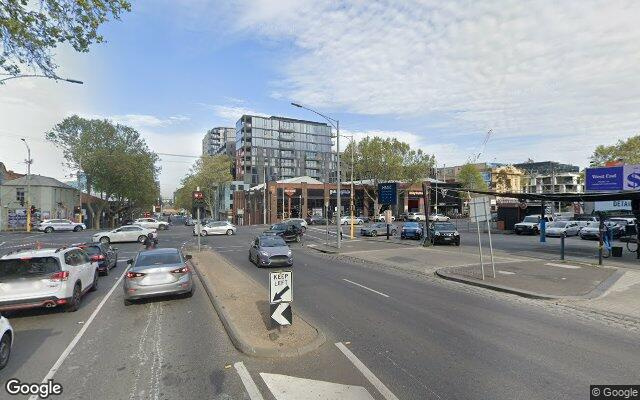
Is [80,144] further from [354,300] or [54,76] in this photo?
[354,300]

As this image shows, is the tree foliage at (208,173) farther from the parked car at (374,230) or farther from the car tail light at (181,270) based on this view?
the car tail light at (181,270)

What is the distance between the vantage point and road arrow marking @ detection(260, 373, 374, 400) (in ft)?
17.5

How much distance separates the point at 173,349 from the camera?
7.36m

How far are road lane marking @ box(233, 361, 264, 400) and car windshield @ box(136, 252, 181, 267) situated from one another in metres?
5.57

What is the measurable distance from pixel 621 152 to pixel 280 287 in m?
70.5

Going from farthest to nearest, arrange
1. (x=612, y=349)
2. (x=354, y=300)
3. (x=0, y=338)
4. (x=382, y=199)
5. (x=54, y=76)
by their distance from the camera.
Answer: (x=382, y=199)
(x=54, y=76)
(x=354, y=300)
(x=612, y=349)
(x=0, y=338)

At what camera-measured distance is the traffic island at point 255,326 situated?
22.9ft

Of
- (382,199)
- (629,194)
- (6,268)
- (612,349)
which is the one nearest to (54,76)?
(6,268)

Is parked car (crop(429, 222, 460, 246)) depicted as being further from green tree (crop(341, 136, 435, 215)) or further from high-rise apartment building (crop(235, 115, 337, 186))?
high-rise apartment building (crop(235, 115, 337, 186))

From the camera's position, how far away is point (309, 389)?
5.56m

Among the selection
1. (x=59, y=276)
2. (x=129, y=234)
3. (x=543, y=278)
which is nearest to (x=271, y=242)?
(x=59, y=276)

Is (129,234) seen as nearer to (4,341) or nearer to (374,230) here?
(374,230)

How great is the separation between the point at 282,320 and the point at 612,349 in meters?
5.93

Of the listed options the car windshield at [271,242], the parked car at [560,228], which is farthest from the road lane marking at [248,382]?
the parked car at [560,228]
